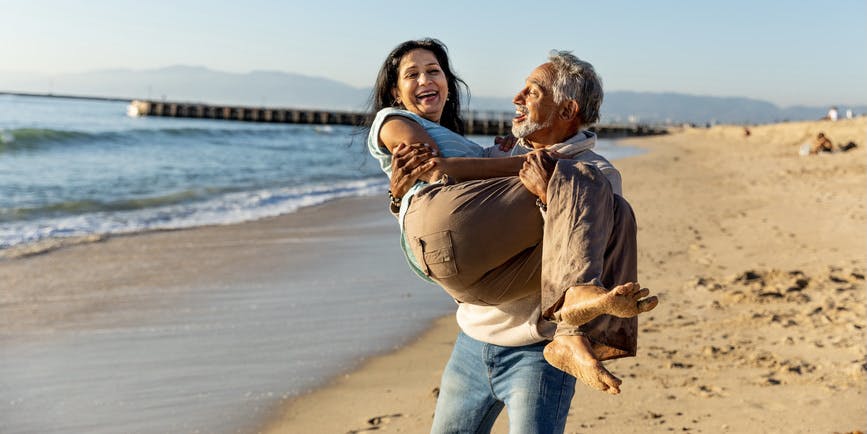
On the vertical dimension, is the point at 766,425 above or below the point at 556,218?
below

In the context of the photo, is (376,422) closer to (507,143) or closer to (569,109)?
(507,143)

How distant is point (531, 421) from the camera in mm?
2217

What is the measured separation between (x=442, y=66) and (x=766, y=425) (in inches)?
102

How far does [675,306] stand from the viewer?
6441 mm

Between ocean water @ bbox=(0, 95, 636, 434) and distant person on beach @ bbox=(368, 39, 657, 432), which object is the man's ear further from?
ocean water @ bbox=(0, 95, 636, 434)

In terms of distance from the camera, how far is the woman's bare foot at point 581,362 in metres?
1.85

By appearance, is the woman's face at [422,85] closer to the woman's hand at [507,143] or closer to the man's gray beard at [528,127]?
the woman's hand at [507,143]

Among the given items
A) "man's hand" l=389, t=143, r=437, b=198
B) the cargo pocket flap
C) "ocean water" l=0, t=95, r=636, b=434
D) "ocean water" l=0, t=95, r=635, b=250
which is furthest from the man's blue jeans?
"ocean water" l=0, t=95, r=635, b=250

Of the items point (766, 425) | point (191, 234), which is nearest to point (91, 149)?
point (191, 234)

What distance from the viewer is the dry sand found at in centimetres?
426

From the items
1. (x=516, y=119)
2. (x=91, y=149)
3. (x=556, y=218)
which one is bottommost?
(x=91, y=149)

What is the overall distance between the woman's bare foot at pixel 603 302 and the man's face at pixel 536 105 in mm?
570

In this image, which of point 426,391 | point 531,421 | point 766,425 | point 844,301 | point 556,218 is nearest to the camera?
point 556,218

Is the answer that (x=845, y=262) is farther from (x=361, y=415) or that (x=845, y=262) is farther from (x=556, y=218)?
(x=556, y=218)
